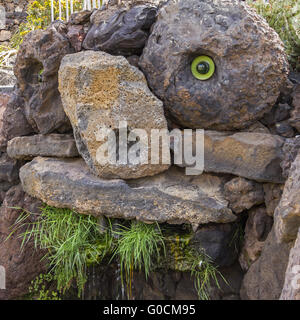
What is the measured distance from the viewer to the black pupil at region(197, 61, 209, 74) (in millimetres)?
2219

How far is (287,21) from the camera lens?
2.79m

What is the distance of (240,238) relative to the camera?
7.91ft

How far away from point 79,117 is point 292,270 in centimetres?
151

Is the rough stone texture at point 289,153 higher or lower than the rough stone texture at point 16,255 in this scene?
higher

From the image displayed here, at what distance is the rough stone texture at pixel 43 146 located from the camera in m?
2.69

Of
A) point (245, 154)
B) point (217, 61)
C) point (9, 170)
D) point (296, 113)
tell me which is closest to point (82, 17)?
point (217, 61)

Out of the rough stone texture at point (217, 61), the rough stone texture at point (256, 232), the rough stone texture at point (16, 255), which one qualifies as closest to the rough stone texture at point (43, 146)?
the rough stone texture at point (16, 255)

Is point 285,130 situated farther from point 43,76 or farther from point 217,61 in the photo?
point 43,76

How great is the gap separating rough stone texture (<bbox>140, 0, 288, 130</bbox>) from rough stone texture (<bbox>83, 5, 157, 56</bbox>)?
11cm

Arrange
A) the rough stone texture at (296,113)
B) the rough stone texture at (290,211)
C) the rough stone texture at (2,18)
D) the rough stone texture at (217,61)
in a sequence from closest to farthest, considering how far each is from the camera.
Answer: the rough stone texture at (290,211) → the rough stone texture at (217,61) → the rough stone texture at (296,113) → the rough stone texture at (2,18)

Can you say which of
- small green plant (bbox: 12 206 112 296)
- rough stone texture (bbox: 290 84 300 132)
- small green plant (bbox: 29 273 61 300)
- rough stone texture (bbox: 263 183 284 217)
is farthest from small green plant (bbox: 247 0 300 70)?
small green plant (bbox: 29 273 61 300)

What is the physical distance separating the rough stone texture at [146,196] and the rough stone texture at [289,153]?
0.43m

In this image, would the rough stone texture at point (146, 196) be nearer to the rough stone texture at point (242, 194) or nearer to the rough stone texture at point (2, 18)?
the rough stone texture at point (242, 194)

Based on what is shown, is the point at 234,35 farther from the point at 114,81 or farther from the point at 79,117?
the point at 79,117
